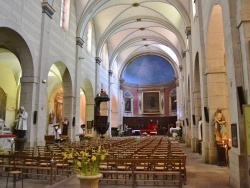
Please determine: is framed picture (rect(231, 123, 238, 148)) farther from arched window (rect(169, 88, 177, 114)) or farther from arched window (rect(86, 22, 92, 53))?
arched window (rect(169, 88, 177, 114))

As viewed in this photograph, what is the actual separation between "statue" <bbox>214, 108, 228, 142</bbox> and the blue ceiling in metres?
25.5

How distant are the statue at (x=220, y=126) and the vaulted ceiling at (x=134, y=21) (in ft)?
26.8

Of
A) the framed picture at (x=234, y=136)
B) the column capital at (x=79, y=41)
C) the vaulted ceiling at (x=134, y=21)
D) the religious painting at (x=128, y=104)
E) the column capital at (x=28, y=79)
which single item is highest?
the vaulted ceiling at (x=134, y=21)

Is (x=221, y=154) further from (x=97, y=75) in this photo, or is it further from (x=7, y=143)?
(x=97, y=75)

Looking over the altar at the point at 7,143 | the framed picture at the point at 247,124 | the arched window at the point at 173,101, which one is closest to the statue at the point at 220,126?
the framed picture at the point at 247,124

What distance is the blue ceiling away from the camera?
1377 inches

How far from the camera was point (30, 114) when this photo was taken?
11336 millimetres

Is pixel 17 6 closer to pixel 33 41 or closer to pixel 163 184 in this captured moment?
pixel 33 41

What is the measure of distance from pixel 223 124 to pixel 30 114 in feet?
28.6

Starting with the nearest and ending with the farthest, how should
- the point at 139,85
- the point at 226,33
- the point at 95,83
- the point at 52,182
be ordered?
the point at 52,182
the point at 226,33
the point at 95,83
the point at 139,85

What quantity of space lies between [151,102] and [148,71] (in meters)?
4.80

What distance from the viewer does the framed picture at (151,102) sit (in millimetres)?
35031

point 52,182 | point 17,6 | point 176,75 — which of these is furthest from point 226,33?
point 176,75

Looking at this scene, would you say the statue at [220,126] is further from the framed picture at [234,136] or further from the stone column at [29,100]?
the stone column at [29,100]
